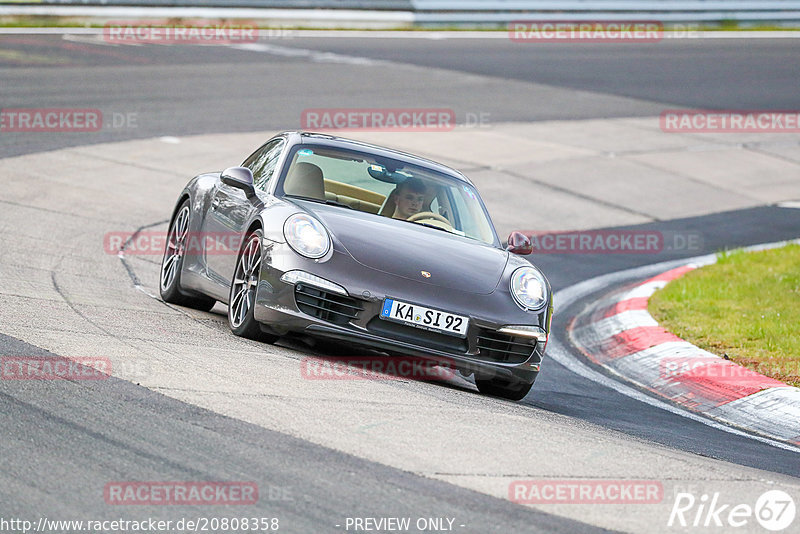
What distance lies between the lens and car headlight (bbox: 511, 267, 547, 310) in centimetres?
721

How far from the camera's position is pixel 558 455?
537 cm

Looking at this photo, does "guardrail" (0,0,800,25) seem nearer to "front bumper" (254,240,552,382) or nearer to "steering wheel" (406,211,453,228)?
"steering wheel" (406,211,453,228)

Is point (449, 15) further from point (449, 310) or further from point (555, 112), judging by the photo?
point (449, 310)

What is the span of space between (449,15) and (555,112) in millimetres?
10986

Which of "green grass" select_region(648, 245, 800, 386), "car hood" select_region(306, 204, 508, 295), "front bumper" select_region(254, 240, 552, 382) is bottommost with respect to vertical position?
"green grass" select_region(648, 245, 800, 386)

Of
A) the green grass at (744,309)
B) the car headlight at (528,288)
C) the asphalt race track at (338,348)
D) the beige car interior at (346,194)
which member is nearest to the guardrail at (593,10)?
the asphalt race track at (338,348)

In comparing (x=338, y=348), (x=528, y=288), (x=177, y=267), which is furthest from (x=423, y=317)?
(x=177, y=267)

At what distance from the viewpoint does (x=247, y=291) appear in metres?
7.32

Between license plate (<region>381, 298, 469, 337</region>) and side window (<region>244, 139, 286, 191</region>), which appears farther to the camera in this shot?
side window (<region>244, 139, 286, 191</region>)

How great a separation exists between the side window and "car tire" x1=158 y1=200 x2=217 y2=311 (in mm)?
624

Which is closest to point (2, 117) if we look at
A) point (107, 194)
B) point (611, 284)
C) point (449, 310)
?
point (107, 194)

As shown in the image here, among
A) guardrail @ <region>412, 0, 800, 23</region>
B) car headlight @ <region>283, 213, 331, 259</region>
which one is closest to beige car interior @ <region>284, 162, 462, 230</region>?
car headlight @ <region>283, 213, 331, 259</region>

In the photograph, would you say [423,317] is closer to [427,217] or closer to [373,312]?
[373,312]

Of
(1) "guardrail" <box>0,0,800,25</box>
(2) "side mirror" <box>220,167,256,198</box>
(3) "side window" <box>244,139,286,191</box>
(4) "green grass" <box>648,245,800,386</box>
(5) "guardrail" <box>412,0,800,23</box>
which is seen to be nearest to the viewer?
(2) "side mirror" <box>220,167,256,198</box>
